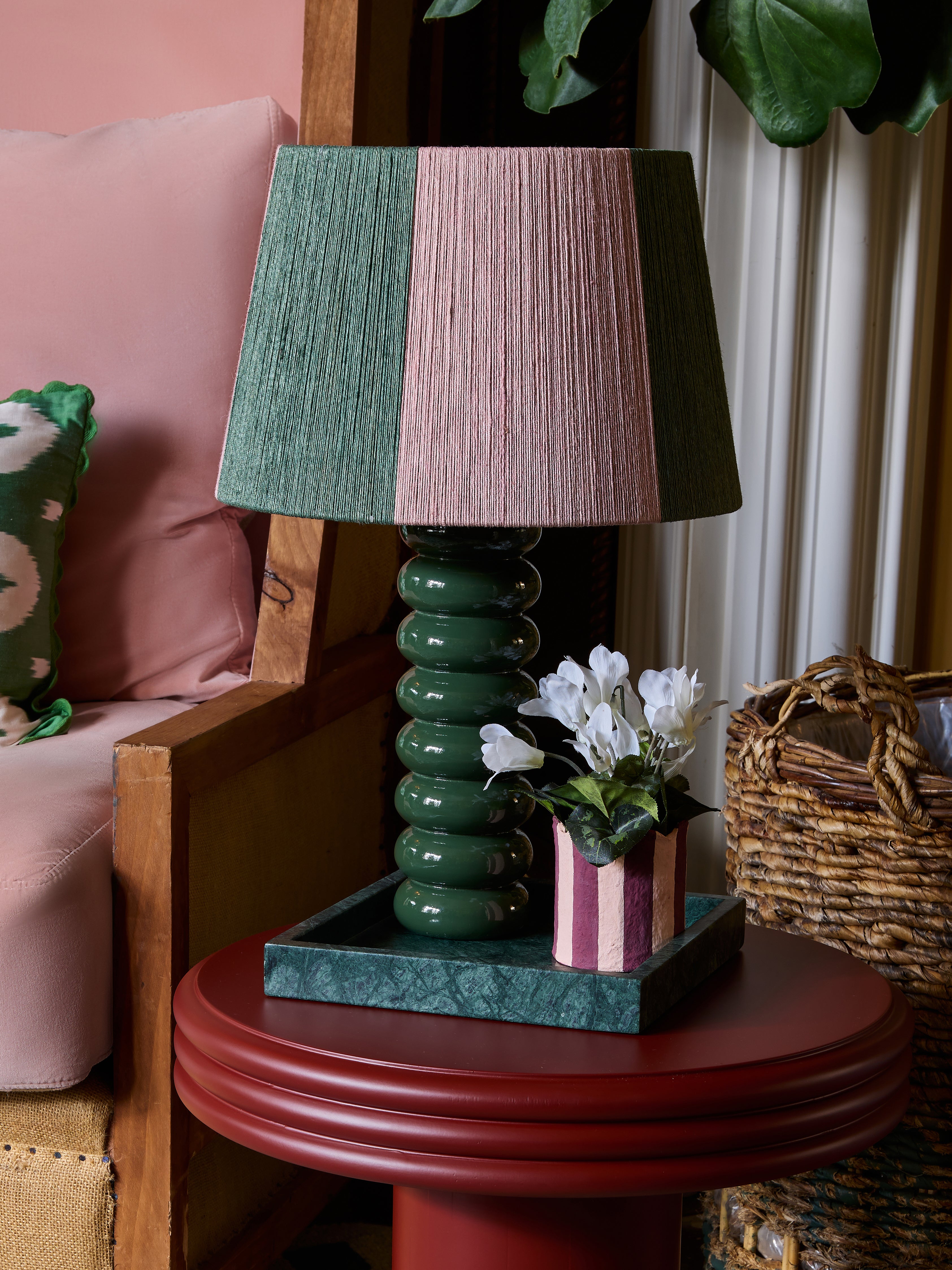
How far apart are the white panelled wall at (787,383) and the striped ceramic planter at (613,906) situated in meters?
0.65

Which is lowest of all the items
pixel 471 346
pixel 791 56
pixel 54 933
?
pixel 54 933

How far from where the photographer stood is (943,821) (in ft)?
3.22

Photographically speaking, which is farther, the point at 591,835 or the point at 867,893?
the point at 867,893

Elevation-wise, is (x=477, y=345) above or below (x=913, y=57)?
below

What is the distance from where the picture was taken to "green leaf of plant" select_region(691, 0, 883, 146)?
44.6 inches

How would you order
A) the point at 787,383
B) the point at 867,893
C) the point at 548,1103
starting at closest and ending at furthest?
1. the point at 548,1103
2. the point at 867,893
3. the point at 787,383

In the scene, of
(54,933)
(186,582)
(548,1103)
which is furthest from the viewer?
(186,582)

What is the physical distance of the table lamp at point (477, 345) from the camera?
691mm

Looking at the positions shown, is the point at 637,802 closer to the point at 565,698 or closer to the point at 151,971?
the point at 565,698

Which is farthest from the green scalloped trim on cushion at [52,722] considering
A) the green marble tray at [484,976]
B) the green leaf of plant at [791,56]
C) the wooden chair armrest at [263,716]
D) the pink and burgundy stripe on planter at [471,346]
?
the green leaf of plant at [791,56]

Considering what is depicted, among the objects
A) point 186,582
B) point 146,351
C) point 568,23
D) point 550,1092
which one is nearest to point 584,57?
point 568,23

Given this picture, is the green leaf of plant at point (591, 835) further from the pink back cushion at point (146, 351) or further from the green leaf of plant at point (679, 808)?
the pink back cushion at point (146, 351)

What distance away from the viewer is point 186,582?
1.30 metres

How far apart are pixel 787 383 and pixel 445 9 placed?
53 cm
